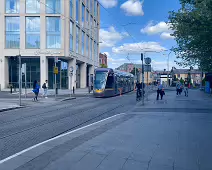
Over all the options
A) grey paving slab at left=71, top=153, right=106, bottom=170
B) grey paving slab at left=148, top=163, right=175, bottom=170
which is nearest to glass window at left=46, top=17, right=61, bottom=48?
grey paving slab at left=71, top=153, right=106, bottom=170

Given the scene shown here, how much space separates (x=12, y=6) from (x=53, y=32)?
7.89 metres

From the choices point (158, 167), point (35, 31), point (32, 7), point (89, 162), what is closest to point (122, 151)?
point (89, 162)

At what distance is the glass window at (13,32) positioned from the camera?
40625 mm

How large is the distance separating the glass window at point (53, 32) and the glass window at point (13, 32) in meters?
4.88

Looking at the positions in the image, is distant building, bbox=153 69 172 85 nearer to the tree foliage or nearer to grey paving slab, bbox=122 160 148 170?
the tree foliage

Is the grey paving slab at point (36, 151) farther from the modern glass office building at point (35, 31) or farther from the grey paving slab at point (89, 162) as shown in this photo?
the modern glass office building at point (35, 31)

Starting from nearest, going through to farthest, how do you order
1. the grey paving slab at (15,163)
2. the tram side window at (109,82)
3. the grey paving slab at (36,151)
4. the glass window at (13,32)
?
the grey paving slab at (15,163)
the grey paving slab at (36,151)
the tram side window at (109,82)
the glass window at (13,32)

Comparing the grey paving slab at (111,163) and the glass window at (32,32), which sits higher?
the glass window at (32,32)

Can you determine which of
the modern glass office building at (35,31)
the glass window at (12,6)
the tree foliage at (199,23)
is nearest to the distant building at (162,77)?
the tree foliage at (199,23)

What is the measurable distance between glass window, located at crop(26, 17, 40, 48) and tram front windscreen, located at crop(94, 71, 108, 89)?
19005 millimetres

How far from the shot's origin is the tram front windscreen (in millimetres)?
24906

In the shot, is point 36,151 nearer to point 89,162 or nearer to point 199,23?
point 89,162

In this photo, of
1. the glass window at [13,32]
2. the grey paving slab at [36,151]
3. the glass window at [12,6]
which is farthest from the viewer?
the glass window at [13,32]

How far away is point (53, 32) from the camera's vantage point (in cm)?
4069
